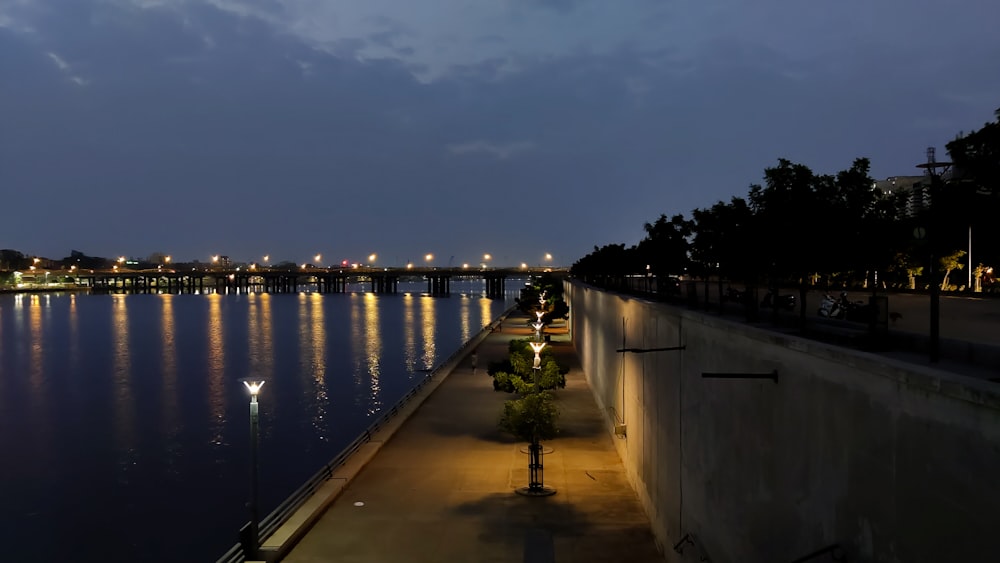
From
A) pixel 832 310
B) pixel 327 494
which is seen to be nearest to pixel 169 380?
pixel 327 494

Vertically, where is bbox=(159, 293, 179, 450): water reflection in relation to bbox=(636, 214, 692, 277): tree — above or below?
below

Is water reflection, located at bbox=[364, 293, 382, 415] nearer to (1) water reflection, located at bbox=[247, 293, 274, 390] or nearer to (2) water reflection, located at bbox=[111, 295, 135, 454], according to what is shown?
(1) water reflection, located at bbox=[247, 293, 274, 390]

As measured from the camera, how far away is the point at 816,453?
784 cm

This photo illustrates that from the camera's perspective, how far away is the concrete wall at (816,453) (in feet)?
A: 17.8

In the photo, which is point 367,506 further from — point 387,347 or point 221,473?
point 387,347

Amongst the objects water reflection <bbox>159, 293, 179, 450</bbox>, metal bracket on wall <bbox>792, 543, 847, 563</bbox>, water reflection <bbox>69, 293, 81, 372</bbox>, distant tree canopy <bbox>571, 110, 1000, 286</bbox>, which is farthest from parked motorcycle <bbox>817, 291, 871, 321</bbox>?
water reflection <bbox>69, 293, 81, 372</bbox>

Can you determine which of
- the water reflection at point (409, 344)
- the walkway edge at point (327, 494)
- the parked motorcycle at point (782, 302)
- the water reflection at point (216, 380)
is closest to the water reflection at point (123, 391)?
the water reflection at point (216, 380)

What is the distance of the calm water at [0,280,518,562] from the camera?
25203 mm

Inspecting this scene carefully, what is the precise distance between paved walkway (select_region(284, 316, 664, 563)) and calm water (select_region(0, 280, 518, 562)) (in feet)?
19.7

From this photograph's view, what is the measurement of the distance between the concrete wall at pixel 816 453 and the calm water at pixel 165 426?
611 inches

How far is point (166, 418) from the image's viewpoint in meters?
43.3

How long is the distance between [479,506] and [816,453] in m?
13.0

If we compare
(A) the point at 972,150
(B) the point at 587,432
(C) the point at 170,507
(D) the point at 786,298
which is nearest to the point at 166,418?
(C) the point at 170,507

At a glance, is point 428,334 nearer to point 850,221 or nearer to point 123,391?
point 123,391
